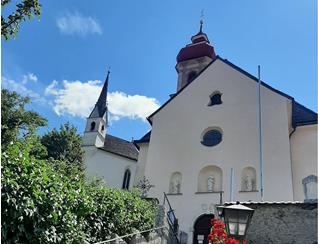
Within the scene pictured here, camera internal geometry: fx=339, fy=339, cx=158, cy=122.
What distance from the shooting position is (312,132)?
725 inches

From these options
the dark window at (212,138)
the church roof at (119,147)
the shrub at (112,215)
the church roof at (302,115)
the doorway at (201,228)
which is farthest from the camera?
the church roof at (119,147)

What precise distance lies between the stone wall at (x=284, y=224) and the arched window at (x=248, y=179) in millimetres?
10093

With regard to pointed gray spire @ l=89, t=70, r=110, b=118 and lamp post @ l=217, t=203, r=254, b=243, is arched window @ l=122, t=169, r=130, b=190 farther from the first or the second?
lamp post @ l=217, t=203, r=254, b=243

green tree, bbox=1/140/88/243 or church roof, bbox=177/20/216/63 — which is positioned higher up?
church roof, bbox=177/20/216/63

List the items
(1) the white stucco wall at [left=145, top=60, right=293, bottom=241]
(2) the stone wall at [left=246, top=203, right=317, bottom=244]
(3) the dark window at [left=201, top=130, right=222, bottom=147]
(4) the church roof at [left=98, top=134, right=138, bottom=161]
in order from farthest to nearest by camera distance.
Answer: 1. (4) the church roof at [left=98, top=134, right=138, bottom=161]
2. (3) the dark window at [left=201, top=130, right=222, bottom=147]
3. (1) the white stucco wall at [left=145, top=60, right=293, bottom=241]
4. (2) the stone wall at [left=246, top=203, right=317, bottom=244]

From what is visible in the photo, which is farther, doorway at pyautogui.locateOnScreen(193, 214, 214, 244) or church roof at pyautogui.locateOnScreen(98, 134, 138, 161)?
church roof at pyautogui.locateOnScreen(98, 134, 138, 161)

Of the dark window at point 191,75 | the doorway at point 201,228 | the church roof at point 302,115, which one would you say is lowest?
the doorway at point 201,228

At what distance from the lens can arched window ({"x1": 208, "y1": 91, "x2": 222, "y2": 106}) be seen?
68.7 ft

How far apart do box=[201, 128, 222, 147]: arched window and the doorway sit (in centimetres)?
414

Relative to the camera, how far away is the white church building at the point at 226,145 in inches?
683

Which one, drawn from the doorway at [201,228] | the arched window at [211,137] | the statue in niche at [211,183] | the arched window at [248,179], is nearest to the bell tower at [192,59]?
the arched window at [211,137]

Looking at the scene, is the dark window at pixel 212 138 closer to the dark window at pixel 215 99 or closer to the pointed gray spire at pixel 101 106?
the dark window at pixel 215 99

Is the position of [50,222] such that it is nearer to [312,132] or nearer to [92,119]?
[312,132]

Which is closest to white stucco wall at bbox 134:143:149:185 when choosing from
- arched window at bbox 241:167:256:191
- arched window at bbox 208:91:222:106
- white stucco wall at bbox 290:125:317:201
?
arched window at bbox 208:91:222:106
